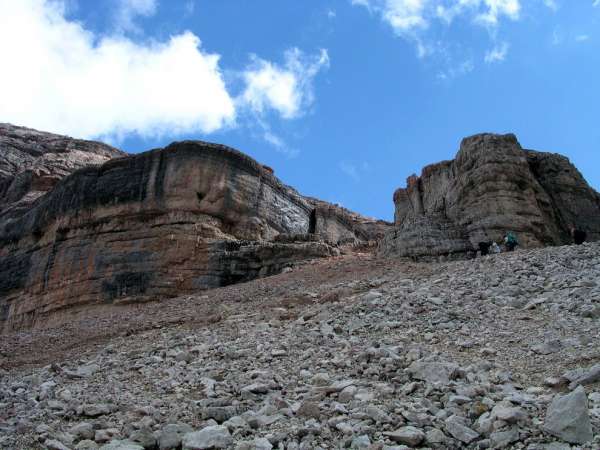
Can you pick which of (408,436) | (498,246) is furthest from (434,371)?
(498,246)

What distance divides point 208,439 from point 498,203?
19.2 metres

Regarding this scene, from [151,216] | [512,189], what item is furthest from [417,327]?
Result: [151,216]

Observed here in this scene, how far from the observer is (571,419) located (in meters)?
6.38

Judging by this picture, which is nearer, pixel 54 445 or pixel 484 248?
pixel 54 445

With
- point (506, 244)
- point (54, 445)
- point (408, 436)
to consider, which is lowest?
point (54, 445)

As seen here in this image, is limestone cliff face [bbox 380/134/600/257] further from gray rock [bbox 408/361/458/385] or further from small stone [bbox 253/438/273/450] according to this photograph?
small stone [bbox 253/438/273/450]

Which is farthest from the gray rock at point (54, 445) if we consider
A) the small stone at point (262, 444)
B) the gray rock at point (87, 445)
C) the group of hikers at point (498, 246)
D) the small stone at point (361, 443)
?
the group of hikers at point (498, 246)

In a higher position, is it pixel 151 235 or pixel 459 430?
pixel 151 235

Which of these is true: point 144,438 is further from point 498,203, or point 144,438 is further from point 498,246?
point 498,203

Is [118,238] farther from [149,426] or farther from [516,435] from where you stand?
[516,435]

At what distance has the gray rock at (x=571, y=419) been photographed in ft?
20.4

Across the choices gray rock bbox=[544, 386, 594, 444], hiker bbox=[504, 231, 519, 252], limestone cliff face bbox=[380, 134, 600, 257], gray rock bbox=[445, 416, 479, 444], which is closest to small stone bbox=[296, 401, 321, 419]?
gray rock bbox=[445, 416, 479, 444]

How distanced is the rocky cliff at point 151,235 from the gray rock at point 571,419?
21.7m

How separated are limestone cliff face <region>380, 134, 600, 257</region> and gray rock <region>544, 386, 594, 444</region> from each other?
16860 mm
